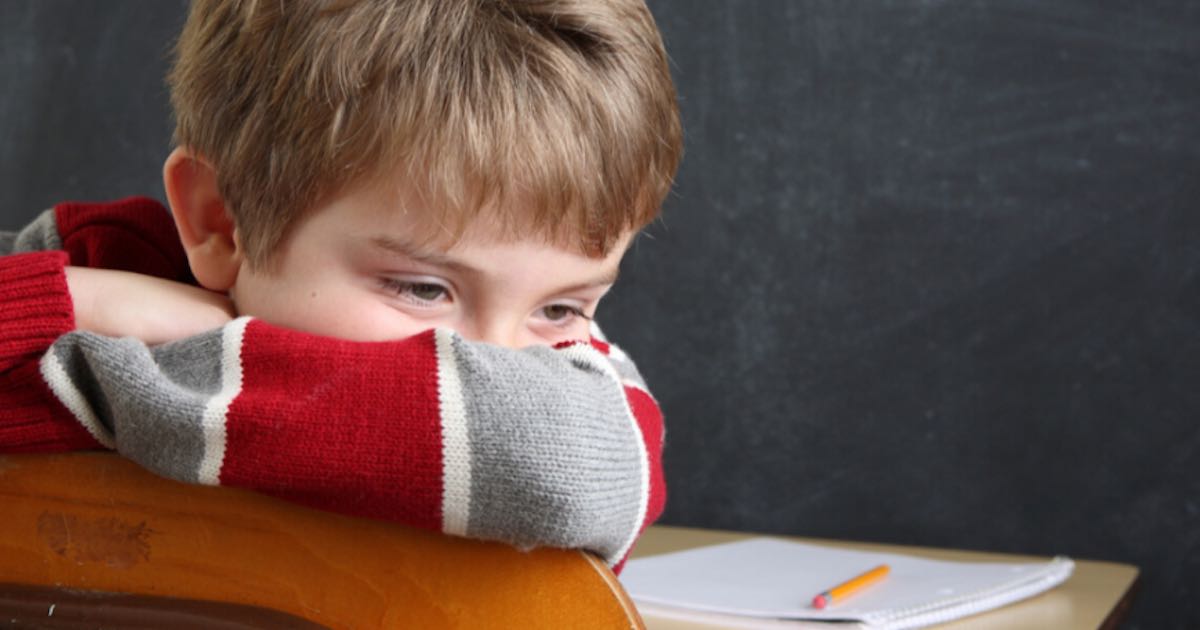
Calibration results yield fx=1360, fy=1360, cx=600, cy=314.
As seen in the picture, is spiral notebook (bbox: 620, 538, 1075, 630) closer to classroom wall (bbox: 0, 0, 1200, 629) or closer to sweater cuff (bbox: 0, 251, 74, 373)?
classroom wall (bbox: 0, 0, 1200, 629)

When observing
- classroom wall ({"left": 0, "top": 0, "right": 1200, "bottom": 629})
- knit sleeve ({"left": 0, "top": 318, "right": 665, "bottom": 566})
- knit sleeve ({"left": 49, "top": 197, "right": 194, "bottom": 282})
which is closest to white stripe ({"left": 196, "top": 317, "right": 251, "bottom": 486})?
knit sleeve ({"left": 0, "top": 318, "right": 665, "bottom": 566})

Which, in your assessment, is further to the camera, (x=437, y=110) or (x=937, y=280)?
(x=937, y=280)

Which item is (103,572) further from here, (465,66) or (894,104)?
(894,104)

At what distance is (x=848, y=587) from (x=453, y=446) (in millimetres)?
679

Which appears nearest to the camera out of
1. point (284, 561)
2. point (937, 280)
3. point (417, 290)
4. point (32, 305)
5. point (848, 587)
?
point (284, 561)

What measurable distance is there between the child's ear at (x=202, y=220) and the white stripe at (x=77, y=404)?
0.80 ft

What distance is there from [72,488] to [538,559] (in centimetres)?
23

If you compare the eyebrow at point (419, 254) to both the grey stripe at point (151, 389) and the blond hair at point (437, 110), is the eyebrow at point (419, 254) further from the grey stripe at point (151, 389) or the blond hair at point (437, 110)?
the grey stripe at point (151, 389)

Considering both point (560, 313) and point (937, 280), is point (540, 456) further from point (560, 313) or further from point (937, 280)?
point (937, 280)

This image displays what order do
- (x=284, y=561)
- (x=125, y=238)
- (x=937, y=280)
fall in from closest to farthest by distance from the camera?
(x=284, y=561) → (x=125, y=238) → (x=937, y=280)

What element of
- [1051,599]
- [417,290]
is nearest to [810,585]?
[1051,599]

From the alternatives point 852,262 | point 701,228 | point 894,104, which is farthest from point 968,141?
point 701,228

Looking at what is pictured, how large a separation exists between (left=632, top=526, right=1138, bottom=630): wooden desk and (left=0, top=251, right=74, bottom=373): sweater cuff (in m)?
0.55

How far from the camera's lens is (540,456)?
59 centimetres
